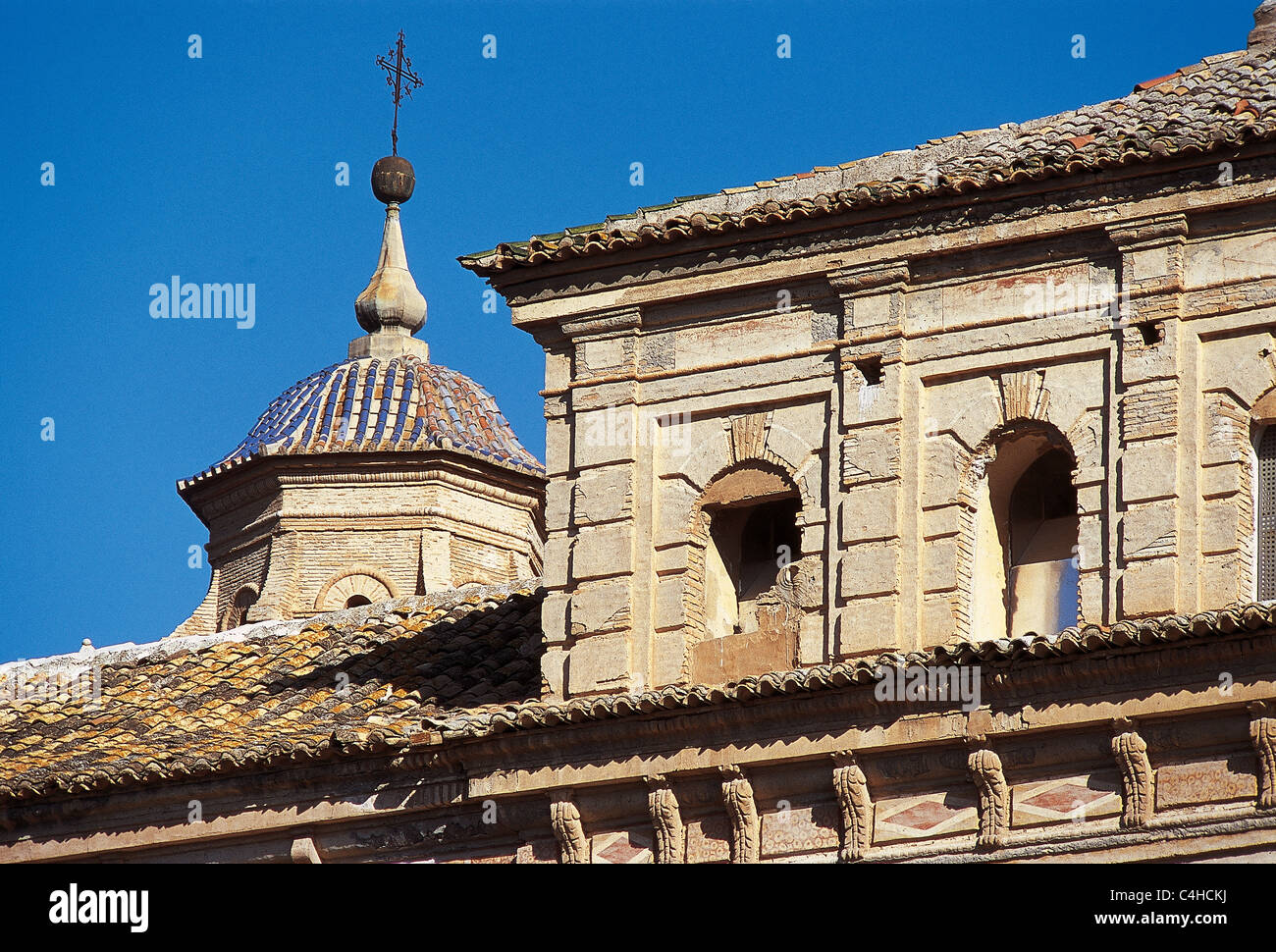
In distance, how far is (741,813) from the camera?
20.7 meters

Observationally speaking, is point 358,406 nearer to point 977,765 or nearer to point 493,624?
point 493,624

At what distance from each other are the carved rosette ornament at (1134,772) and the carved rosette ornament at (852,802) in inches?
65.3

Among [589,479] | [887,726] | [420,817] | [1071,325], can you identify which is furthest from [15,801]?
[1071,325]

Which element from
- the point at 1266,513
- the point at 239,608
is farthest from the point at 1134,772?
the point at 239,608

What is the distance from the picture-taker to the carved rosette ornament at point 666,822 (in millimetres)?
20891

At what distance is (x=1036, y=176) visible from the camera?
841 inches

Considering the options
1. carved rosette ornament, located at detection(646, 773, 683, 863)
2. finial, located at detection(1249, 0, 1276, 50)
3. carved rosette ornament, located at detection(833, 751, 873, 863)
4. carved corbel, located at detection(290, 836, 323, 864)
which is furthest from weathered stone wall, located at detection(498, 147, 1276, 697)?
finial, located at detection(1249, 0, 1276, 50)

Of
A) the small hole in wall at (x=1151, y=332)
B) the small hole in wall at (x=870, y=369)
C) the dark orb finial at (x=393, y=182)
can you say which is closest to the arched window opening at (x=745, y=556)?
the small hole in wall at (x=870, y=369)

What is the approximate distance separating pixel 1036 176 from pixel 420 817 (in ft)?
19.2

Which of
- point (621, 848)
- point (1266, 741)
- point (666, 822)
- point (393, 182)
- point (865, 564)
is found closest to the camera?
point (1266, 741)

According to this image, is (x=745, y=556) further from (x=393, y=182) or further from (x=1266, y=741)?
(x=393, y=182)

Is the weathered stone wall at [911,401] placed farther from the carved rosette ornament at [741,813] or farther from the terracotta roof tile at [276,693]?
the terracotta roof tile at [276,693]

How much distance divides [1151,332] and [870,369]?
6.43 ft

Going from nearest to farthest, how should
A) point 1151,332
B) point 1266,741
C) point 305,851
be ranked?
point 1266,741
point 1151,332
point 305,851
